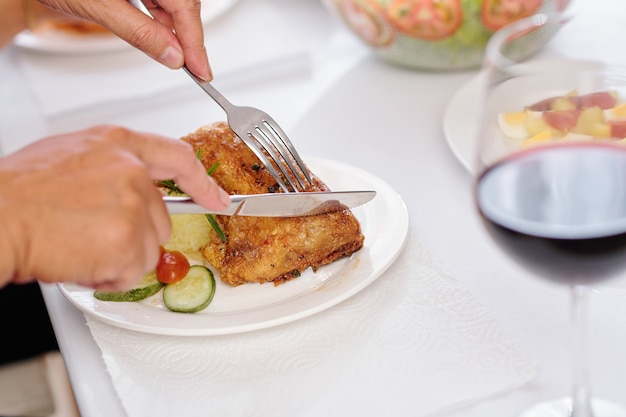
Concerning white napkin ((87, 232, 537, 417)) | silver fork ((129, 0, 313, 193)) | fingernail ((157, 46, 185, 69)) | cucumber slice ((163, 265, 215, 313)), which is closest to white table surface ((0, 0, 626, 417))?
white napkin ((87, 232, 537, 417))

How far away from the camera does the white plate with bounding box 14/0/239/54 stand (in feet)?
7.53

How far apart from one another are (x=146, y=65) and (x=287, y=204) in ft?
3.65

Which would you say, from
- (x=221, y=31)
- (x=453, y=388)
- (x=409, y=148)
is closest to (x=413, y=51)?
(x=409, y=148)

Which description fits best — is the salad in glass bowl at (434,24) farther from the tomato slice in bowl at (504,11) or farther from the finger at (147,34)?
the finger at (147,34)

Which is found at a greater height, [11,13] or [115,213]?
[115,213]

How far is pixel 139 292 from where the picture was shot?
1.30m

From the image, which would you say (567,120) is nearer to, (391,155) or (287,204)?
(287,204)

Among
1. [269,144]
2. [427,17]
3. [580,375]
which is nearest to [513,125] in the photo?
[580,375]

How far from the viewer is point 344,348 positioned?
118 centimetres

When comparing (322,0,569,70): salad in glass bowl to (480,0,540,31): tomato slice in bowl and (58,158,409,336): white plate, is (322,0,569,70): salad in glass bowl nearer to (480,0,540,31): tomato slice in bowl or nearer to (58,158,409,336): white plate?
(480,0,540,31): tomato slice in bowl

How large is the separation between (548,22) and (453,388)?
1.61 ft

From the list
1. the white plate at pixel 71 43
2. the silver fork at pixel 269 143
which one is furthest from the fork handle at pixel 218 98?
the white plate at pixel 71 43

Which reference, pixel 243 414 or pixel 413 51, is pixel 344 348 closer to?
pixel 243 414

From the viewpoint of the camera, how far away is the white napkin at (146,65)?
2.09 m
